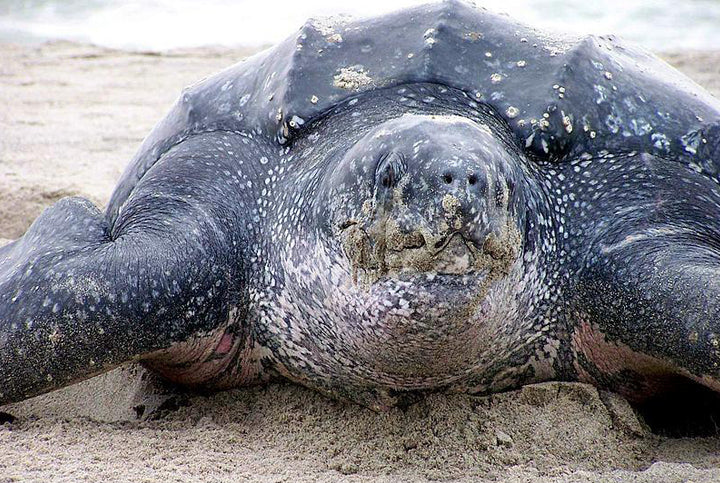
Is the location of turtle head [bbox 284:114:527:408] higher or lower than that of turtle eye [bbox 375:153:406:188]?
lower

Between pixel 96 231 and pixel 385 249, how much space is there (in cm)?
107

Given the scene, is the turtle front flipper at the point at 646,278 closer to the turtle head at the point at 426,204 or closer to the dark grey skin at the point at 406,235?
the dark grey skin at the point at 406,235

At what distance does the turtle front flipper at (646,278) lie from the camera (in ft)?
6.63

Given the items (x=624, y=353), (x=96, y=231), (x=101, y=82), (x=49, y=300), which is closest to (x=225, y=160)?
(x=96, y=231)

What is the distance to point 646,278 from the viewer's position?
6.92 feet

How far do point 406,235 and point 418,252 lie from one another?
0.04 meters

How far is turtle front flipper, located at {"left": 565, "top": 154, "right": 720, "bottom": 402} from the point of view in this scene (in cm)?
202

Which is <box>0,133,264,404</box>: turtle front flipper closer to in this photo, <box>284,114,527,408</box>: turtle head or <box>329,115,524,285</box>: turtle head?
<box>284,114,527,408</box>: turtle head

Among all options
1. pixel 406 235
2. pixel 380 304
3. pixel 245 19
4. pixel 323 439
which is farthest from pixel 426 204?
pixel 245 19

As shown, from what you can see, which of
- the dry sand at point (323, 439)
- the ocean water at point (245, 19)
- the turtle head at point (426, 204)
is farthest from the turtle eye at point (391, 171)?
the ocean water at point (245, 19)

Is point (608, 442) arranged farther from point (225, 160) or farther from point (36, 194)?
point (36, 194)

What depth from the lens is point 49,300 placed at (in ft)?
7.06

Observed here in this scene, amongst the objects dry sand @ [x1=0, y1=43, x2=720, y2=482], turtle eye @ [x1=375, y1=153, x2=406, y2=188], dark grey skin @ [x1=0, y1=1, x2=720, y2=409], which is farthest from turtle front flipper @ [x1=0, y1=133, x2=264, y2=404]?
turtle eye @ [x1=375, y1=153, x2=406, y2=188]

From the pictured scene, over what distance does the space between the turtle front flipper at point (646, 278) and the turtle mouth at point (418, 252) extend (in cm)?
46
